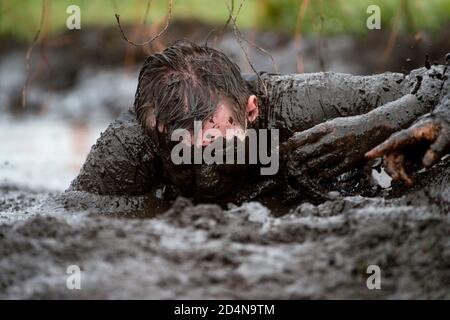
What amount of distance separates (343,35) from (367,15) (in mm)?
411

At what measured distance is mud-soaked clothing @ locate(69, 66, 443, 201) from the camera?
3.81 meters

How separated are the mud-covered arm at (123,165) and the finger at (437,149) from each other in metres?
1.52

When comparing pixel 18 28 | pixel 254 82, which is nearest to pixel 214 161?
pixel 254 82

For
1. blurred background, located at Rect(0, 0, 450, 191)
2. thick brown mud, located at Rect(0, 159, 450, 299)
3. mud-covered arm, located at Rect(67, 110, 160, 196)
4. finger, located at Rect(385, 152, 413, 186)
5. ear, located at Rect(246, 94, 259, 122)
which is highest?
blurred background, located at Rect(0, 0, 450, 191)

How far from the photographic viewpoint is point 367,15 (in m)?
9.90

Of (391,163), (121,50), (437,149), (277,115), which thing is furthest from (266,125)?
(121,50)

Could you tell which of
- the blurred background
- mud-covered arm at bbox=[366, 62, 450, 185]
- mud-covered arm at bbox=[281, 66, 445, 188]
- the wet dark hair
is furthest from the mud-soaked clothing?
the blurred background

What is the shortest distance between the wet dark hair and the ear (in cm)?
3

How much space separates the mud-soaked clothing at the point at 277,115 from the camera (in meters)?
3.81

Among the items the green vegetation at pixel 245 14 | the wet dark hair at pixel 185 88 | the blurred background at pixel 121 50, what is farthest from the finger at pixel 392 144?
the green vegetation at pixel 245 14

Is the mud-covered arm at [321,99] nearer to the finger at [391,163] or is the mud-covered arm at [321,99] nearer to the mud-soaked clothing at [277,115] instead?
the mud-soaked clothing at [277,115]

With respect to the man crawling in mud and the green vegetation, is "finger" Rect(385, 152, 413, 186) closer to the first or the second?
the man crawling in mud

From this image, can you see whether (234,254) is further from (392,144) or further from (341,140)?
(341,140)
